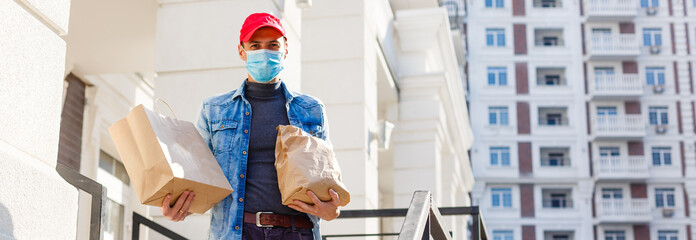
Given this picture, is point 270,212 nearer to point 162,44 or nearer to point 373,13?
point 162,44

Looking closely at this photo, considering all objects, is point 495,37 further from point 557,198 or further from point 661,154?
point 661,154

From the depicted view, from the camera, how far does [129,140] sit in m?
3.38

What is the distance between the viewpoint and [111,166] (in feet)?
37.1

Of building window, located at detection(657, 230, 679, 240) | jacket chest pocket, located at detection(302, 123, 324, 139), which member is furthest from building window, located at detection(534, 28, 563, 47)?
jacket chest pocket, located at detection(302, 123, 324, 139)

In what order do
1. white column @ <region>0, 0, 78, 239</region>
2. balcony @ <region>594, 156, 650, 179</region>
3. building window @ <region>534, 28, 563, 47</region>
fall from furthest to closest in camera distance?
building window @ <region>534, 28, 563, 47</region>, balcony @ <region>594, 156, 650, 179</region>, white column @ <region>0, 0, 78, 239</region>

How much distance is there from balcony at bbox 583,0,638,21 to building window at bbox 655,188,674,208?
32.8 ft

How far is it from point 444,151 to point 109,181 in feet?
25.3

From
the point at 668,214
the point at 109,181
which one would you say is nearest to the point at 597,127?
the point at 668,214

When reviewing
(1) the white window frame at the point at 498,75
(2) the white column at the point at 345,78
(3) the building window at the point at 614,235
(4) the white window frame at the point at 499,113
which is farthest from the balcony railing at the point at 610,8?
(2) the white column at the point at 345,78

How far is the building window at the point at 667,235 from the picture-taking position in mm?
48656

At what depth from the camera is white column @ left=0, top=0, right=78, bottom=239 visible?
3.09 meters

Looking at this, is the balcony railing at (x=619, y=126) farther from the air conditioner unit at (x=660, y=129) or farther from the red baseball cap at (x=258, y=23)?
the red baseball cap at (x=258, y=23)

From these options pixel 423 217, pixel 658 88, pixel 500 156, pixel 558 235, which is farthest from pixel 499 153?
pixel 423 217

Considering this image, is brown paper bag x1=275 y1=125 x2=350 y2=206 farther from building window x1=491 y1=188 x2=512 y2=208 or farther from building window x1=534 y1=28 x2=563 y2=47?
building window x1=534 y1=28 x2=563 y2=47
